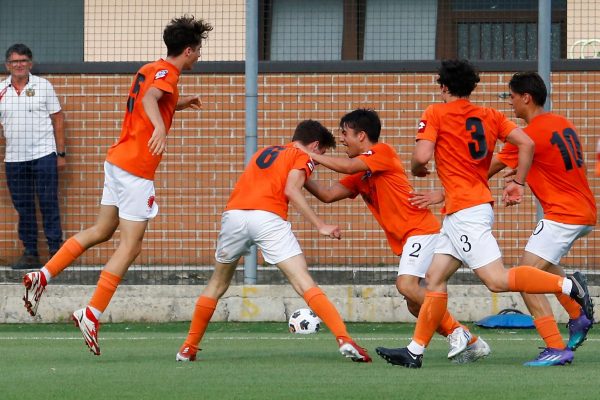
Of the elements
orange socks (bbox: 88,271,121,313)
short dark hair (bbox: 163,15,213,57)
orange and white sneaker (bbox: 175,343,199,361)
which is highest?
short dark hair (bbox: 163,15,213,57)

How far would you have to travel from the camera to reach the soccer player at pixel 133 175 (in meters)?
8.69

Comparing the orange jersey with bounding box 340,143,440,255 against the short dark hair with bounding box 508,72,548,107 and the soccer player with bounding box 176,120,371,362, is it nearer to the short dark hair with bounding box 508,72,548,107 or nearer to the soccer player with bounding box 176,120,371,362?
the soccer player with bounding box 176,120,371,362

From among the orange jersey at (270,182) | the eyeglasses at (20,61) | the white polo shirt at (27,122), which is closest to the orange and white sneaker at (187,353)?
the orange jersey at (270,182)

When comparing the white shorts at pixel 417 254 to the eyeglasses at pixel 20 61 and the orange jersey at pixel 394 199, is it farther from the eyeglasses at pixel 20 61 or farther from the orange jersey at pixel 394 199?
the eyeglasses at pixel 20 61

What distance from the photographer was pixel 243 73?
43.3 ft

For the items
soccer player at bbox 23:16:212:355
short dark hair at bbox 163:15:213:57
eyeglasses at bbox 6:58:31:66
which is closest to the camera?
soccer player at bbox 23:16:212:355

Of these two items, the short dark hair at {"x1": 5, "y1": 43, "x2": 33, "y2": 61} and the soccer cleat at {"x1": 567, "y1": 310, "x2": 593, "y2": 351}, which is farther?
the short dark hair at {"x1": 5, "y1": 43, "x2": 33, "y2": 61}

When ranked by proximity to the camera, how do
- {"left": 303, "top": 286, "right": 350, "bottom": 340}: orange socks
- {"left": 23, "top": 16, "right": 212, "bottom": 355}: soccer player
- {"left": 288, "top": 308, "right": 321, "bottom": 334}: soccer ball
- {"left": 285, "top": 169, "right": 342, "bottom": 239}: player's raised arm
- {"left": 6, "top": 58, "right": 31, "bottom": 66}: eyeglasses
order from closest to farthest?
1. {"left": 303, "top": 286, "right": 350, "bottom": 340}: orange socks
2. {"left": 285, "top": 169, "right": 342, "bottom": 239}: player's raised arm
3. {"left": 23, "top": 16, "right": 212, "bottom": 355}: soccer player
4. {"left": 288, "top": 308, "right": 321, "bottom": 334}: soccer ball
5. {"left": 6, "top": 58, "right": 31, "bottom": 66}: eyeglasses

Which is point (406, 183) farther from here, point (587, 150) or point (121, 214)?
point (587, 150)

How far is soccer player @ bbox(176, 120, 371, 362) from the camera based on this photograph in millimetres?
8398

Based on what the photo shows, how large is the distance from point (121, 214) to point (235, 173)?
4.27m

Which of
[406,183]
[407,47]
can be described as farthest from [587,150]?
[406,183]

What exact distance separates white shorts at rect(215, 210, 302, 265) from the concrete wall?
3.59 m

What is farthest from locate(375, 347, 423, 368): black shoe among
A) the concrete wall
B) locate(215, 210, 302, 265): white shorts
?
the concrete wall
